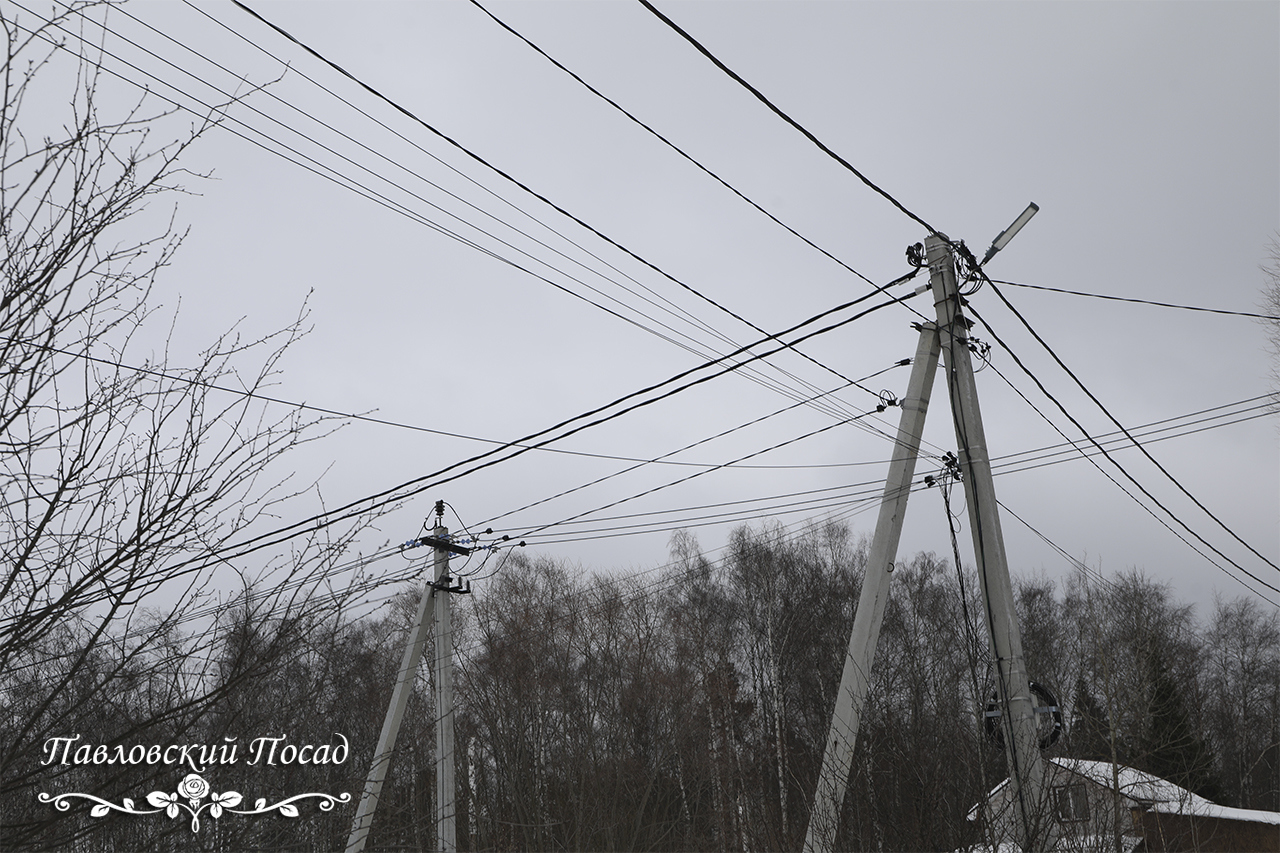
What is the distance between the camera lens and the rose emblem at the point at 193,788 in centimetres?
366

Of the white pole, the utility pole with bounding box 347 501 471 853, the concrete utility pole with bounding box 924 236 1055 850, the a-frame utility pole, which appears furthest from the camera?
the white pole

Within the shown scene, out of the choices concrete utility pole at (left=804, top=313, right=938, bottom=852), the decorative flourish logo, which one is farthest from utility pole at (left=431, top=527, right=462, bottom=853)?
the decorative flourish logo

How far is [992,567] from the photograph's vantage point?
279 inches

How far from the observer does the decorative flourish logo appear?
3307mm

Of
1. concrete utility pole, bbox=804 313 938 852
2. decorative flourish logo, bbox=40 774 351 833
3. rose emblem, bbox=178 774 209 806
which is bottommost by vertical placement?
decorative flourish logo, bbox=40 774 351 833

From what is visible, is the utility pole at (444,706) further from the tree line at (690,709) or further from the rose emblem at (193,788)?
the rose emblem at (193,788)

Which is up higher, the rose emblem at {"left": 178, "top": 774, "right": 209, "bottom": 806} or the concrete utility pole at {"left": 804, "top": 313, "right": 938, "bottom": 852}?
the concrete utility pole at {"left": 804, "top": 313, "right": 938, "bottom": 852}

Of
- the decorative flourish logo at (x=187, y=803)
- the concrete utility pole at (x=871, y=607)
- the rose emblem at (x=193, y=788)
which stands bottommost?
the decorative flourish logo at (x=187, y=803)

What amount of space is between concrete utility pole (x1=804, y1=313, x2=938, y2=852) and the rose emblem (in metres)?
4.34

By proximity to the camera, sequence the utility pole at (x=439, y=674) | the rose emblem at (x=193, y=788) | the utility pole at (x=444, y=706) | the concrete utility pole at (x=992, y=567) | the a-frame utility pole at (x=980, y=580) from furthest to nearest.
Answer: the utility pole at (x=439, y=674) < the utility pole at (x=444, y=706) < the a-frame utility pole at (x=980, y=580) < the concrete utility pole at (x=992, y=567) < the rose emblem at (x=193, y=788)

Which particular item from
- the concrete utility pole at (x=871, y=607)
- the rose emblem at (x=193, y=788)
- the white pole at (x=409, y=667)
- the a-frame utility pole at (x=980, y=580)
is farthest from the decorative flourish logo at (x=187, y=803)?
the white pole at (x=409, y=667)

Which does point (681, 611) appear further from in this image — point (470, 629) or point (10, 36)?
point (10, 36)

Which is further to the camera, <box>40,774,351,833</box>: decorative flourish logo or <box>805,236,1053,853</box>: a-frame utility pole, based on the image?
<box>805,236,1053,853</box>: a-frame utility pole

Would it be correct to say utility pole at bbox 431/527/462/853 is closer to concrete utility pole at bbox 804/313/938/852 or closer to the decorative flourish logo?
concrete utility pole at bbox 804/313/938/852
